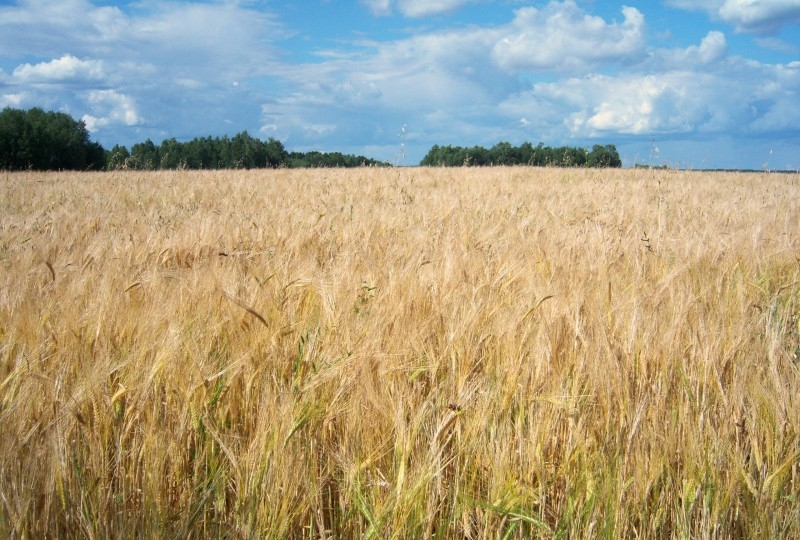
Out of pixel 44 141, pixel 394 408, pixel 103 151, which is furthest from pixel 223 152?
pixel 394 408

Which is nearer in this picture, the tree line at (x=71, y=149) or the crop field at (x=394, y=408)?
the crop field at (x=394, y=408)

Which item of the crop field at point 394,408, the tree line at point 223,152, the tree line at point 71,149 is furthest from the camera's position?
the tree line at point 223,152

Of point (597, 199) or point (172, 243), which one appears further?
point (597, 199)

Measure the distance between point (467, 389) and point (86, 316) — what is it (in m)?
1.29

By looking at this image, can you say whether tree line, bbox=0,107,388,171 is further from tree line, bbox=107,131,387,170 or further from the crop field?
the crop field

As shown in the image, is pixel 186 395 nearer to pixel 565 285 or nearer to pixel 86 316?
pixel 86 316

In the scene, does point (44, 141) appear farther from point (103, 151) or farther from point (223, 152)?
point (223, 152)

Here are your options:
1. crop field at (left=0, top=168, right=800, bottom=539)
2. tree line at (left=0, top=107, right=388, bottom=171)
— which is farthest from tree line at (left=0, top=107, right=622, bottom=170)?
crop field at (left=0, top=168, right=800, bottom=539)

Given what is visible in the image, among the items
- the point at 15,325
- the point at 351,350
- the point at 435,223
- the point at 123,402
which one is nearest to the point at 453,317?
the point at 351,350

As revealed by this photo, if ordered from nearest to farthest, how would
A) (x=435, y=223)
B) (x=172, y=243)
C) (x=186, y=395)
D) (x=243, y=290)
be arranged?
1. (x=186, y=395)
2. (x=243, y=290)
3. (x=172, y=243)
4. (x=435, y=223)

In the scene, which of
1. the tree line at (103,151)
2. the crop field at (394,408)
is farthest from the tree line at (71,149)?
the crop field at (394,408)

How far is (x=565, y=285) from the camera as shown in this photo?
2434 millimetres

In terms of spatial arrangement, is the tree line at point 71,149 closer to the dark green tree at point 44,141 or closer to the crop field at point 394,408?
the dark green tree at point 44,141

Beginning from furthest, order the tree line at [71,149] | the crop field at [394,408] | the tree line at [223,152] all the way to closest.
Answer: the tree line at [223,152], the tree line at [71,149], the crop field at [394,408]
